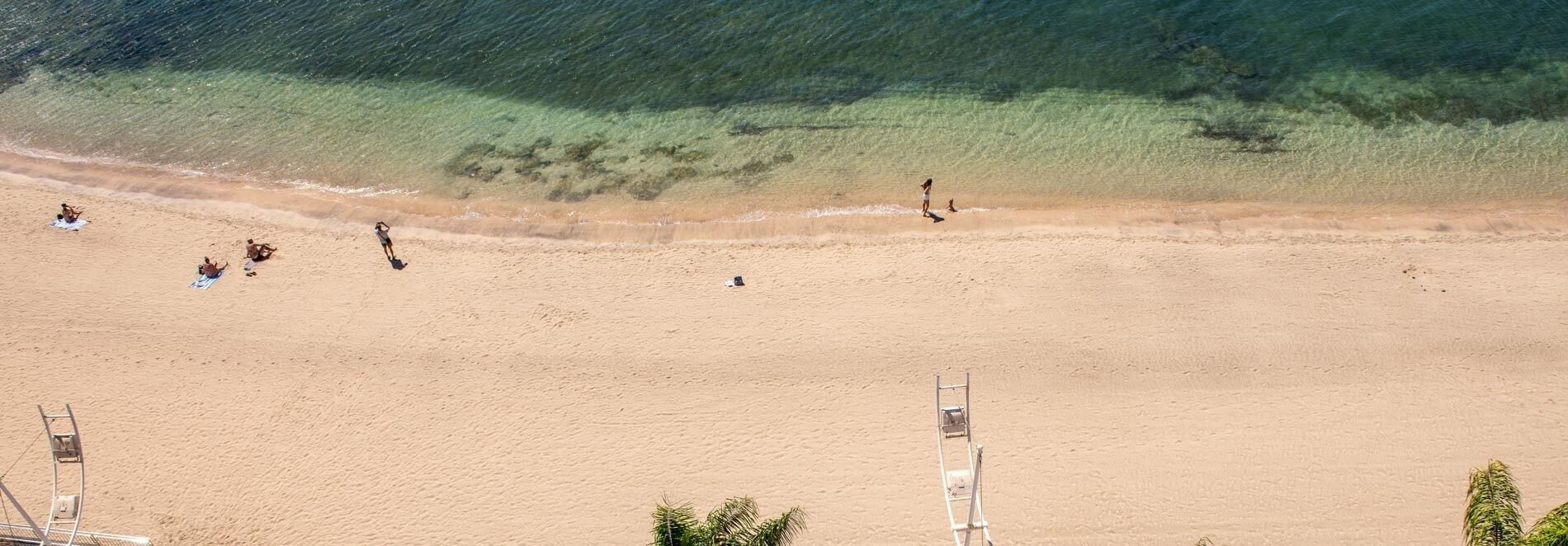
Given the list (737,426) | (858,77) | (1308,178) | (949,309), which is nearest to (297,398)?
(737,426)

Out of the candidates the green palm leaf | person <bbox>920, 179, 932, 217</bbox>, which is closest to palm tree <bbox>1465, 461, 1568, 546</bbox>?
the green palm leaf

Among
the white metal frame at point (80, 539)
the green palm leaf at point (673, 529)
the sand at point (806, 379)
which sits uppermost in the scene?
the sand at point (806, 379)

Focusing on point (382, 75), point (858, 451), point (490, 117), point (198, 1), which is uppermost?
point (198, 1)

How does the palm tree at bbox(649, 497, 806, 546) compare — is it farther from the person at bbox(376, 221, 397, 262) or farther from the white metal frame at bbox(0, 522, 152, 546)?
the person at bbox(376, 221, 397, 262)

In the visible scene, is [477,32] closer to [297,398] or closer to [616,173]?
[616,173]

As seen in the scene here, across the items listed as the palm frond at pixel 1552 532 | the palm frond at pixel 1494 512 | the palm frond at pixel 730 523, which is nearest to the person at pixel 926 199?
the palm frond at pixel 730 523

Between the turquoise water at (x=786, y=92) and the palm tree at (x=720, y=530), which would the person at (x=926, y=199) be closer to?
the turquoise water at (x=786, y=92)

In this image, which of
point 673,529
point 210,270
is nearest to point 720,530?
point 673,529
